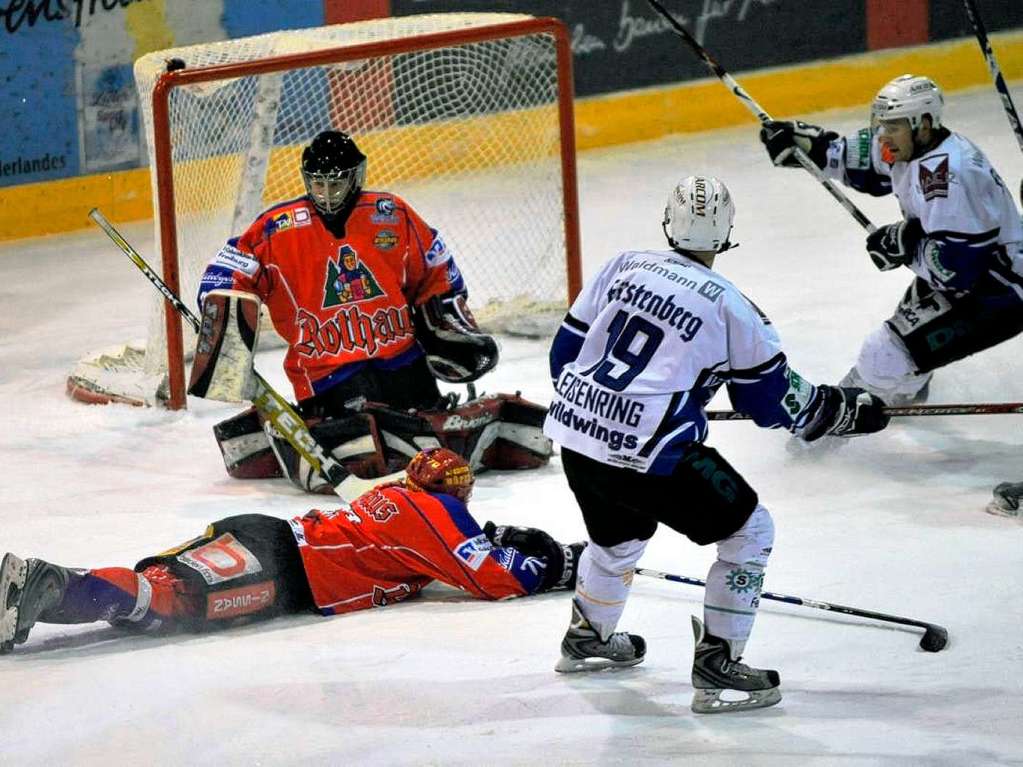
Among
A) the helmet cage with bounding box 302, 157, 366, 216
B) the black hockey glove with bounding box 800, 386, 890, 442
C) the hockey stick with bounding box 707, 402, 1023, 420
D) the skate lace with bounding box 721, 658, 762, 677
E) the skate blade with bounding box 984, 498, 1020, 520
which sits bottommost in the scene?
the skate blade with bounding box 984, 498, 1020, 520

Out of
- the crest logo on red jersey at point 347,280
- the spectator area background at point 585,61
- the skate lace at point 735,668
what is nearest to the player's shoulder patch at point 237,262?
the crest logo on red jersey at point 347,280

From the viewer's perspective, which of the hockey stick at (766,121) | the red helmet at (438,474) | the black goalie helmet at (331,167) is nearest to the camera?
the red helmet at (438,474)

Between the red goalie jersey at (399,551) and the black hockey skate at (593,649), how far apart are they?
0.37 metres

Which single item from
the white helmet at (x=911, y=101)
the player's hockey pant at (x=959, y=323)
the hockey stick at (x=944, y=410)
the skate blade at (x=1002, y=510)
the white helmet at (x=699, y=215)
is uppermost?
the white helmet at (x=911, y=101)

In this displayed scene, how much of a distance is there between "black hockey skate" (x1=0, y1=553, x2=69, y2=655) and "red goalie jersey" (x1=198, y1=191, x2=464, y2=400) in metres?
1.51

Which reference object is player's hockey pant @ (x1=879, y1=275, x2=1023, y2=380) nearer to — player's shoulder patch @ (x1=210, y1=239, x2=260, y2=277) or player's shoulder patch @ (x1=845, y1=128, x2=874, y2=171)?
player's shoulder patch @ (x1=845, y1=128, x2=874, y2=171)

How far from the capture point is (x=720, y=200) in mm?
3596

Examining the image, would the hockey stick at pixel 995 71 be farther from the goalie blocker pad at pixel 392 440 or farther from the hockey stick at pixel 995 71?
the goalie blocker pad at pixel 392 440

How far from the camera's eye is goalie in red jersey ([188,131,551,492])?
5254mm

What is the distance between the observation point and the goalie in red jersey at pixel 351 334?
5.25 m

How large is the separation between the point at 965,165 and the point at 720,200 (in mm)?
1722

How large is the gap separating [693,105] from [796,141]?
4138 mm

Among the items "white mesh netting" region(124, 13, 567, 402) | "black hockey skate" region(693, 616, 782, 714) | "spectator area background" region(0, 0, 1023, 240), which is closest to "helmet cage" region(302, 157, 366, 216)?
"white mesh netting" region(124, 13, 567, 402)

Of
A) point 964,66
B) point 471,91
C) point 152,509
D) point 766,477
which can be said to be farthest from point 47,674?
point 964,66
